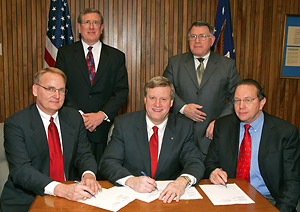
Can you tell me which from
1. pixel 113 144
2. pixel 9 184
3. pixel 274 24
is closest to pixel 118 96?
pixel 113 144

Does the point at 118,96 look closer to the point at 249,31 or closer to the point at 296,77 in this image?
the point at 249,31

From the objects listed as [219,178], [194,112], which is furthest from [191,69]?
[219,178]

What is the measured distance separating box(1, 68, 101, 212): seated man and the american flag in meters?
2.11

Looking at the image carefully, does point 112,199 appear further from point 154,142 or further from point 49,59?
point 49,59

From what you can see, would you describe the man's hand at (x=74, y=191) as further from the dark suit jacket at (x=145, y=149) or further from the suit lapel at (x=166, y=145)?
the suit lapel at (x=166, y=145)

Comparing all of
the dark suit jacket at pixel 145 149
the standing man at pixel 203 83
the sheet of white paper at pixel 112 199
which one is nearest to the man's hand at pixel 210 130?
the standing man at pixel 203 83

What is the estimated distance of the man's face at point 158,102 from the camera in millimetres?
2395

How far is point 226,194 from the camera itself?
1.88m

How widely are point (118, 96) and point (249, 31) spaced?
9.44 feet

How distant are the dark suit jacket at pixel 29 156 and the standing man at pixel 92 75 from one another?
0.79m

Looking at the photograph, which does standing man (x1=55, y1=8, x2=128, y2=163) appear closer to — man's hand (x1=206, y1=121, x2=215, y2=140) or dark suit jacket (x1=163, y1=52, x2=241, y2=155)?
dark suit jacket (x1=163, y1=52, x2=241, y2=155)

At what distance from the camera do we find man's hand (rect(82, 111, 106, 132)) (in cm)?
308

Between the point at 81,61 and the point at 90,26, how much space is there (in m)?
0.39

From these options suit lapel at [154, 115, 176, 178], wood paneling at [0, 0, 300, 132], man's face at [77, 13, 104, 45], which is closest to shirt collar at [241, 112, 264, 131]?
suit lapel at [154, 115, 176, 178]
